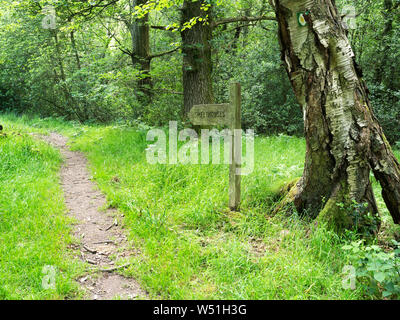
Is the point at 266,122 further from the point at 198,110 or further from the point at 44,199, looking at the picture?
the point at 44,199

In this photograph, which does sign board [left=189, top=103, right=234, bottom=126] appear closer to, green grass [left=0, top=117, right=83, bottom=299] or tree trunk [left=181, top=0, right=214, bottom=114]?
green grass [left=0, top=117, right=83, bottom=299]

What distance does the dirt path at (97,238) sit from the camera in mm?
2977

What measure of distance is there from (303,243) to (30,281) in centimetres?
279

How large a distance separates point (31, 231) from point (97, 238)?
78 centimetres

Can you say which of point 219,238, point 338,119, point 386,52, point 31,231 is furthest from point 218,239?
point 386,52

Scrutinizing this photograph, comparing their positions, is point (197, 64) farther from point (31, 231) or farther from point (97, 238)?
point (31, 231)

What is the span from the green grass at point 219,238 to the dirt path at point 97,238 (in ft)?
0.48

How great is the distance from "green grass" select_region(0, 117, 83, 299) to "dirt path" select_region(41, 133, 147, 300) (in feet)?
0.60

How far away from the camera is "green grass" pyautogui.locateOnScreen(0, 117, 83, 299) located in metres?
2.86

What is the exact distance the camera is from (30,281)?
292 centimetres

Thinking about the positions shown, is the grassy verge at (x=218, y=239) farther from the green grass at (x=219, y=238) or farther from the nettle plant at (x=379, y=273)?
the nettle plant at (x=379, y=273)

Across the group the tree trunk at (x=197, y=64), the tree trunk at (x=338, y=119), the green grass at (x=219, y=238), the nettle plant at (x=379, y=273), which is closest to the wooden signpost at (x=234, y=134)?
the green grass at (x=219, y=238)

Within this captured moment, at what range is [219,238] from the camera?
364 cm
